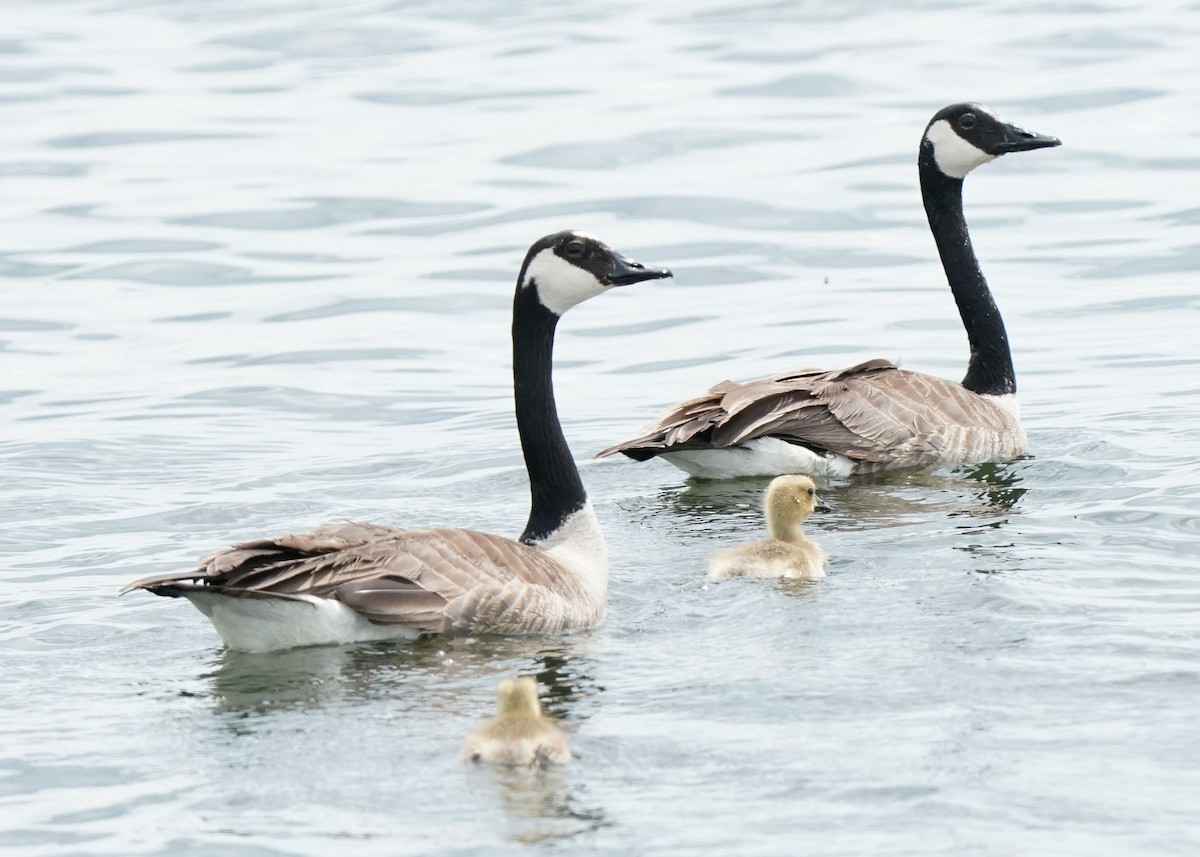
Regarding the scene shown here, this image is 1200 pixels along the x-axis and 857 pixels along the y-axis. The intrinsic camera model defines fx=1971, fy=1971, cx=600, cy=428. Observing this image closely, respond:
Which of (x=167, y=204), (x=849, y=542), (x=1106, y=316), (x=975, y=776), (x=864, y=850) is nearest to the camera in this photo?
(x=864, y=850)

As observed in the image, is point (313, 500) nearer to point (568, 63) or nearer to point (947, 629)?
point (947, 629)

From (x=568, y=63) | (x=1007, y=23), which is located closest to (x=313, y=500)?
(x=568, y=63)

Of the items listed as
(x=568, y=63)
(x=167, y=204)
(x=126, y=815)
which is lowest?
(x=126, y=815)

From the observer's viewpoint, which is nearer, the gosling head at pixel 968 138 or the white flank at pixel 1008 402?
the white flank at pixel 1008 402

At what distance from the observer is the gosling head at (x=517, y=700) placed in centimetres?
809

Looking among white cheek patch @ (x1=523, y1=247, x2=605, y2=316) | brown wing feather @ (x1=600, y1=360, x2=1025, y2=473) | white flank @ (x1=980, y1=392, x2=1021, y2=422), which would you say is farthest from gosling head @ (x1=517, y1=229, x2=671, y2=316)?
white flank @ (x1=980, y1=392, x2=1021, y2=422)

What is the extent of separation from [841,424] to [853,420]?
91 millimetres

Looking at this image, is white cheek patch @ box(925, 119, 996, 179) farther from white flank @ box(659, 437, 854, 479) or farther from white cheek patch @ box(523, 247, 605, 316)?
white cheek patch @ box(523, 247, 605, 316)

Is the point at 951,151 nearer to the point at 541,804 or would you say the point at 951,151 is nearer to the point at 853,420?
the point at 853,420

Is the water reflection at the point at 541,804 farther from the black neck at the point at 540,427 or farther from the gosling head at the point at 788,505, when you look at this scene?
the gosling head at the point at 788,505

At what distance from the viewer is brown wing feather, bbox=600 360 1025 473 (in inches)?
544

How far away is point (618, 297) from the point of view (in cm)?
2248

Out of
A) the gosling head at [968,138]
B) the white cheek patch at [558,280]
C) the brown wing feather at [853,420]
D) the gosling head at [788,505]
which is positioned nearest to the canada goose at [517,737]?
the white cheek patch at [558,280]

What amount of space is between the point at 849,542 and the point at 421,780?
15.6ft
